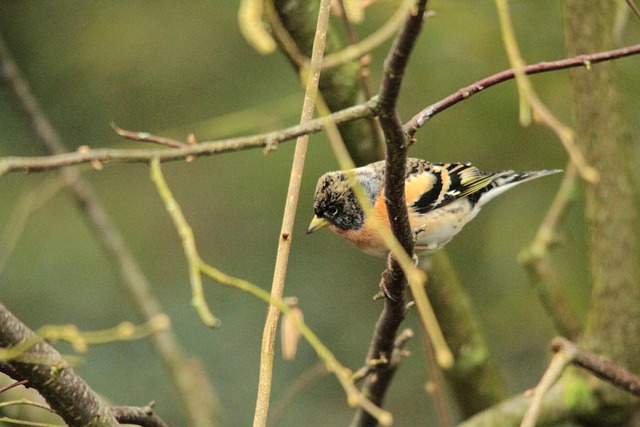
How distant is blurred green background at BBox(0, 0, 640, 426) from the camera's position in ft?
15.8

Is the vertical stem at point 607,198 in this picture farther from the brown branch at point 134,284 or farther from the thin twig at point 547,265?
the brown branch at point 134,284

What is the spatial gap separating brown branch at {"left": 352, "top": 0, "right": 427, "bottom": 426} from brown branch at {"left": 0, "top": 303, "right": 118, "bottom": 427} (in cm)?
74

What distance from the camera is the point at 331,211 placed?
370 cm

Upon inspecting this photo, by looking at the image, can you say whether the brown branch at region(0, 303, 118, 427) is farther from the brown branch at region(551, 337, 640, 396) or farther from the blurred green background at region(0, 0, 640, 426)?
the blurred green background at region(0, 0, 640, 426)

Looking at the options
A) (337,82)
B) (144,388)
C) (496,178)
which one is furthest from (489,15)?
(144,388)

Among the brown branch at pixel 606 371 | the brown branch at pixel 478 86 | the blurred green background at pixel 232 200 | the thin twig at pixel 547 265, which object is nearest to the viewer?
the brown branch at pixel 478 86

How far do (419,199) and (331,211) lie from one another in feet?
1.49

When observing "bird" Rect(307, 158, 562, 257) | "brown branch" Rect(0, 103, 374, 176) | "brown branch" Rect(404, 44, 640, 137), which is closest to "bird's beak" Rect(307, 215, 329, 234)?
"bird" Rect(307, 158, 562, 257)

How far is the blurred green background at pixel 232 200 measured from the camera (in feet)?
15.8

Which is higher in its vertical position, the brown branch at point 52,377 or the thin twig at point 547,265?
the thin twig at point 547,265

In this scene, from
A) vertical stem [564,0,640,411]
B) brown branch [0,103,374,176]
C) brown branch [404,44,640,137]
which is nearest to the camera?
brown branch [0,103,374,176]

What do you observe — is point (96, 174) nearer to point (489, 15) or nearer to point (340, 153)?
point (489, 15)

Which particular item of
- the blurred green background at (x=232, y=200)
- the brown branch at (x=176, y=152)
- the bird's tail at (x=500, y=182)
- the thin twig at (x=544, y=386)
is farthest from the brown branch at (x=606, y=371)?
the blurred green background at (x=232, y=200)

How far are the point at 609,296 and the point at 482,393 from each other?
78 cm
